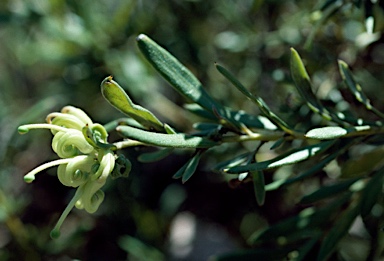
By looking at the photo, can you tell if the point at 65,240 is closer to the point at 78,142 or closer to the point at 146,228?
the point at 146,228

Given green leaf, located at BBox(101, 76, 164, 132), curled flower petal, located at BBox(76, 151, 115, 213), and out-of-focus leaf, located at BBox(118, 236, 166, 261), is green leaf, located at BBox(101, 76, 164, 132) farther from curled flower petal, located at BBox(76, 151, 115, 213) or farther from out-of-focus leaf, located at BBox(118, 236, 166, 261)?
out-of-focus leaf, located at BBox(118, 236, 166, 261)

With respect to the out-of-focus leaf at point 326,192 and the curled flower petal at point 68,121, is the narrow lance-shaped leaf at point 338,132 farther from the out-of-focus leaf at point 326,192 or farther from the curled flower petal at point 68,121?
the curled flower petal at point 68,121

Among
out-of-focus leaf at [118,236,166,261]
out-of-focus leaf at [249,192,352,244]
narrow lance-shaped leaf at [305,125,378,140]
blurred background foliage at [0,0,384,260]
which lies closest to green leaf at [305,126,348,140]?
narrow lance-shaped leaf at [305,125,378,140]

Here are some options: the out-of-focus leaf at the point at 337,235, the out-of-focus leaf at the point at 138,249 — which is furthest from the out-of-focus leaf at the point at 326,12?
the out-of-focus leaf at the point at 138,249

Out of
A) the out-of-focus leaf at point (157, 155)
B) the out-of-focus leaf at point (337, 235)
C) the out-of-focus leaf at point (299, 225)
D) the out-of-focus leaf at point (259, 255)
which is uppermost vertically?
the out-of-focus leaf at point (157, 155)

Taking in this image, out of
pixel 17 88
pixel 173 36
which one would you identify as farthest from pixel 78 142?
pixel 17 88

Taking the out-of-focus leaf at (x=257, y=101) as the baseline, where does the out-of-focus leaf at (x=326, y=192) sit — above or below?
below

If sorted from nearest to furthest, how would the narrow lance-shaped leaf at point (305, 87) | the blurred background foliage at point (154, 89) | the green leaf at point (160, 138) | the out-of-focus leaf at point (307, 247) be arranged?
the green leaf at point (160, 138) < the narrow lance-shaped leaf at point (305, 87) < the out-of-focus leaf at point (307, 247) < the blurred background foliage at point (154, 89)

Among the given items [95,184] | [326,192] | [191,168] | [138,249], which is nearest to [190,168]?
[191,168]
